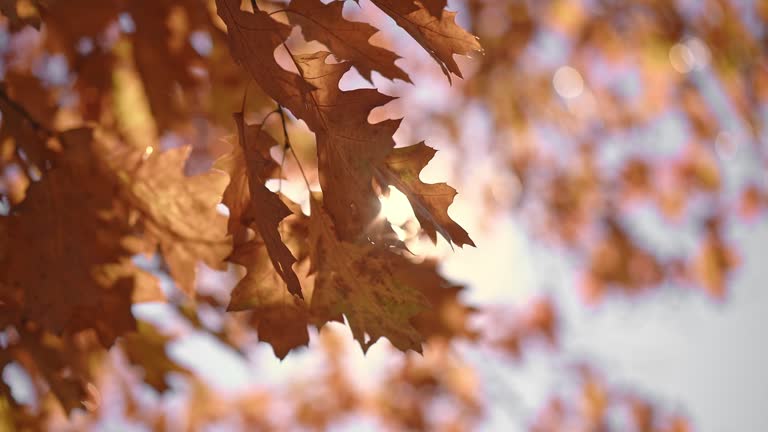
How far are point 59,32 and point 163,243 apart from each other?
870 millimetres

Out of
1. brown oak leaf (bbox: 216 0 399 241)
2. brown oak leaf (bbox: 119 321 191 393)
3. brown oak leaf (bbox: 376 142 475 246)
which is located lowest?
brown oak leaf (bbox: 119 321 191 393)

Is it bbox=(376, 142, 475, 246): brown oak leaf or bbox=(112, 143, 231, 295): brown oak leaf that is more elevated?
bbox=(376, 142, 475, 246): brown oak leaf

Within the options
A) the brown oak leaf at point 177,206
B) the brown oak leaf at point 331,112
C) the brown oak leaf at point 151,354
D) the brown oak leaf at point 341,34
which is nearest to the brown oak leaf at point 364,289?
the brown oak leaf at point 331,112

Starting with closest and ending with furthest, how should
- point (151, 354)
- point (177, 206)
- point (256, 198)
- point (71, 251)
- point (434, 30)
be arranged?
point (256, 198), point (434, 30), point (71, 251), point (177, 206), point (151, 354)

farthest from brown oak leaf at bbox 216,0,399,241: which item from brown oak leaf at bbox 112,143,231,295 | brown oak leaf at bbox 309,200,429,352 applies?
brown oak leaf at bbox 112,143,231,295

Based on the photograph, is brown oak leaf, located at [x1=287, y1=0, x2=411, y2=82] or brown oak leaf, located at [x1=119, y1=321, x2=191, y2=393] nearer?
brown oak leaf, located at [x1=287, y1=0, x2=411, y2=82]

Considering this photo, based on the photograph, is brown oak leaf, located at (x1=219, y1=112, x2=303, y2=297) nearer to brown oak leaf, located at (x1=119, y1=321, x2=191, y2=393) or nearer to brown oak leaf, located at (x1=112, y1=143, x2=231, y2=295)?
brown oak leaf, located at (x1=112, y1=143, x2=231, y2=295)

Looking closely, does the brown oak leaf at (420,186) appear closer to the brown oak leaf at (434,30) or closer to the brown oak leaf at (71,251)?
the brown oak leaf at (434,30)

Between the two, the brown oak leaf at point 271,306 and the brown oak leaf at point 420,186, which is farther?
the brown oak leaf at point 271,306

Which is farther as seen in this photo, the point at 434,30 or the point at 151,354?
the point at 151,354

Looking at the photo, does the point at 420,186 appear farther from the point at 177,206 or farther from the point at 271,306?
the point at 177,206

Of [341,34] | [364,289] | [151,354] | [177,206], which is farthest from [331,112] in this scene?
[151,354]

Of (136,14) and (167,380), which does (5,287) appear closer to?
(167,380)

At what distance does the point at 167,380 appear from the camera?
169 centimetres
